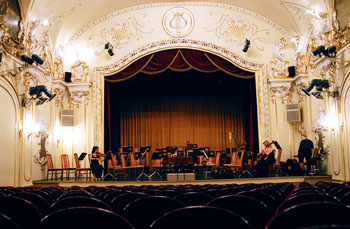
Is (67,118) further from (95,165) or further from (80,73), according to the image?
(95,165)

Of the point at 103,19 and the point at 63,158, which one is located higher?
the point at 103,19

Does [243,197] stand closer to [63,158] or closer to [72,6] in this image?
[63,158]

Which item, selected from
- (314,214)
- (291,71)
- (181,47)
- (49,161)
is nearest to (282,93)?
(291,71)

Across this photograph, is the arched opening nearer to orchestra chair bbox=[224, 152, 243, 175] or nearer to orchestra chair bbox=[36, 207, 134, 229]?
orchestra chair bbox=[224, 152, 243, 175]

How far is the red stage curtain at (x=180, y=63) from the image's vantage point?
14.2 meters

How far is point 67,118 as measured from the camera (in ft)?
45.6

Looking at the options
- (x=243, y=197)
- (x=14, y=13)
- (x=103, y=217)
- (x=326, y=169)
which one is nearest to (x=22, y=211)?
(x=103, y=217)

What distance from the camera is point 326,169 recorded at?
12.1 m

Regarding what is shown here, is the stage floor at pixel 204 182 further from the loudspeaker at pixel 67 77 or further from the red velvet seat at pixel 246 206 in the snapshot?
the red velvet seat at pixel 246 206

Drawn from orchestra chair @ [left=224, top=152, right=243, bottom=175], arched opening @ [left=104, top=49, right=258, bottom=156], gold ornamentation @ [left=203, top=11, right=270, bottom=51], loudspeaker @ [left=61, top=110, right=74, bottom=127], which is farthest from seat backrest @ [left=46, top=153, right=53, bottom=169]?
gold ornamentation @ [left=203, top=11, right=270, bottom=51]

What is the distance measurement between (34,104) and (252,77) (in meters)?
8.91

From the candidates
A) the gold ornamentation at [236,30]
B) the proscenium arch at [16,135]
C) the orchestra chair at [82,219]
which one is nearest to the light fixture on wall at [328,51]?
the gold ornamentation at [236,30]

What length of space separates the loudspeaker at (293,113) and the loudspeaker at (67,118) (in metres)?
8.99

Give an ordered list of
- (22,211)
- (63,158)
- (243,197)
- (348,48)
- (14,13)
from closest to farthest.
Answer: (243,197) → (22,211) → (348,48) → (14,13) → (63,158)
